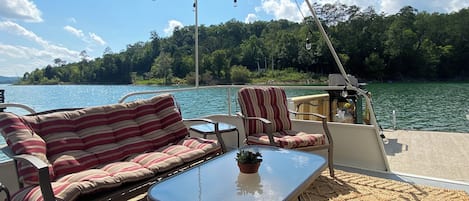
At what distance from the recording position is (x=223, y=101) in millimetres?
4480

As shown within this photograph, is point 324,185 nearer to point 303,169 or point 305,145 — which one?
point 305,145

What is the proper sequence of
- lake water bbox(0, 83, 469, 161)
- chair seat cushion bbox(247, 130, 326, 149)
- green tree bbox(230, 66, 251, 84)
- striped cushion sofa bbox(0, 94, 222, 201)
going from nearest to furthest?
1. striped cushion sofa bbox(0, 94, 222, 201)
2. chair seat cushion bbox(247, 130, 326, 149)
3. lake water bbox(0, 83, 469, 161)
4. green tree bbox(230, 66, 251, 84)

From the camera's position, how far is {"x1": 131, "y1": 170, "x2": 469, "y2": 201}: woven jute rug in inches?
99.4

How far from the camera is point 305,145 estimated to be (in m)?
2.83

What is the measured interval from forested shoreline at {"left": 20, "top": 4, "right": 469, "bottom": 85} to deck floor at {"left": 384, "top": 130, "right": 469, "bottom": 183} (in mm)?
6670

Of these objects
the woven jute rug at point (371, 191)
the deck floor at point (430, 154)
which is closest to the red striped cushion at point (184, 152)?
the woven jute rug at point (371, 191)

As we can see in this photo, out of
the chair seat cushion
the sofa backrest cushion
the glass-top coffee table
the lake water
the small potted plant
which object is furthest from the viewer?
the lake water

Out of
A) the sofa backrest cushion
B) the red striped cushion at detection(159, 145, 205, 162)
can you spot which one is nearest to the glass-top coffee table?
the red striped cushion at detection(159, 145, 205, 162)

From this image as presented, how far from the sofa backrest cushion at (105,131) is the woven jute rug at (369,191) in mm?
440

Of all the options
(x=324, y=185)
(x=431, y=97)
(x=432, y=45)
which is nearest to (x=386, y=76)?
(x=432, y=45)

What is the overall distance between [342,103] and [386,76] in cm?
2520

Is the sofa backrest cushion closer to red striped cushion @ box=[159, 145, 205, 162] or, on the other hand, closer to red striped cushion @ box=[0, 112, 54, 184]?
red striped cushion @ box=[0, 112, 54, 184]

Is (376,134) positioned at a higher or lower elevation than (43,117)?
lower

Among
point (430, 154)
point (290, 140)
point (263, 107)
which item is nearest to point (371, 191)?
point (290, 140)
